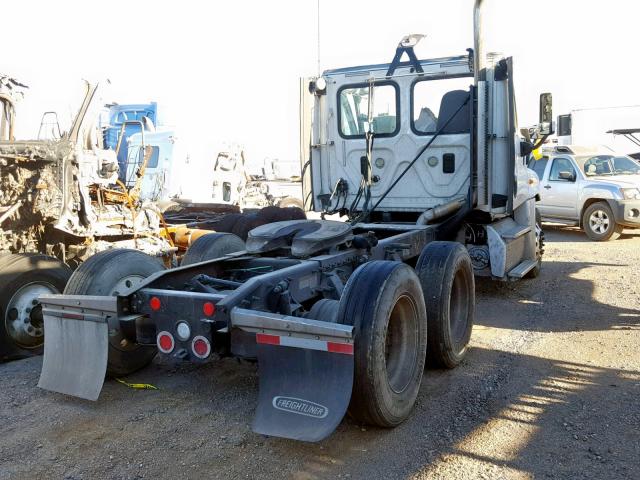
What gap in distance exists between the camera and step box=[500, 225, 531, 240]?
724 cm

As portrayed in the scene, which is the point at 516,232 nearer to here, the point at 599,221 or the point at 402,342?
the point at 402,342

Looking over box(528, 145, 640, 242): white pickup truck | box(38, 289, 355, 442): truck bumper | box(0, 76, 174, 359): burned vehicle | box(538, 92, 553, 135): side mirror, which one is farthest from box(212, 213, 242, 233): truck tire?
box(528, 145, 640, 242): white pickup truck

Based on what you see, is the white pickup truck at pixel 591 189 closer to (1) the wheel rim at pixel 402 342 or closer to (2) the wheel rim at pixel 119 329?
(1) the wheel rim at pixel 402 342

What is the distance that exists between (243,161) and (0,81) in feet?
28.0

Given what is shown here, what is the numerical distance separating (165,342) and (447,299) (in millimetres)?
2308

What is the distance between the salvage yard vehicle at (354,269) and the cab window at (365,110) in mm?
18

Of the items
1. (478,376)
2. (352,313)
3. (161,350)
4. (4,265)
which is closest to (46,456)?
(161,350)

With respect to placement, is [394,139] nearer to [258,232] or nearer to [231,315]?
[258,232]

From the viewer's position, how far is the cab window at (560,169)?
553 inches

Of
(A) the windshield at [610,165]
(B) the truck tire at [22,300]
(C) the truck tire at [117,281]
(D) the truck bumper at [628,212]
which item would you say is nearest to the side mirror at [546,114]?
(C) the truck tire at [117,281]

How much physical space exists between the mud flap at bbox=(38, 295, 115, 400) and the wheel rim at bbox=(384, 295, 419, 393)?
188 centimetres

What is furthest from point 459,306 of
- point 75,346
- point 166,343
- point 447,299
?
point 75,346

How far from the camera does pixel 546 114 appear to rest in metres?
6.94

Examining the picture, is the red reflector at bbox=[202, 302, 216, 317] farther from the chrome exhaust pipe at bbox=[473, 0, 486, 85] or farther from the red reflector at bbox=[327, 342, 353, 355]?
the chrome exhaust pipe at bbox=[473, 0, 486, 85]
